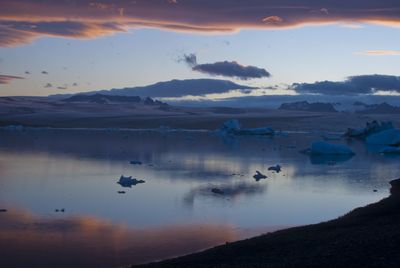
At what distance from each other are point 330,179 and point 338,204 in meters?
5.87

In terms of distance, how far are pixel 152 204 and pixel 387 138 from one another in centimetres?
3021

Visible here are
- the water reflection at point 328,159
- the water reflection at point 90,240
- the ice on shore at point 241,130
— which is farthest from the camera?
the ice on shore at point 241,130

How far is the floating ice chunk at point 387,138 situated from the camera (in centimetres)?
3953

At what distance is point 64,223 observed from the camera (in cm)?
1209

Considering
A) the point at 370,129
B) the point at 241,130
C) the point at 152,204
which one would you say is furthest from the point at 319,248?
the point at 241,130

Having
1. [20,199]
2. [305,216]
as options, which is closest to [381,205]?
[305,216]

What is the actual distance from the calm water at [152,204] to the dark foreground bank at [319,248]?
989 millimetres

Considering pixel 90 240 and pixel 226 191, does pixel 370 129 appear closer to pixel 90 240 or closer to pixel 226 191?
pixel 226 191

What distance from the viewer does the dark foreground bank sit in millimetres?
7234

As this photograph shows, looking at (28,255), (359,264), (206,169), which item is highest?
(206,169)

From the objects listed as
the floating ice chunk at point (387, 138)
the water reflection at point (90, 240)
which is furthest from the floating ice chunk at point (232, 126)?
the water reflection at point (90, 240)

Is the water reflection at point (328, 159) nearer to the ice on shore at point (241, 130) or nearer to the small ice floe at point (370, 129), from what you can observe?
the small ice floe at point (370, 129)

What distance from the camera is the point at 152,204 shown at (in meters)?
15.0

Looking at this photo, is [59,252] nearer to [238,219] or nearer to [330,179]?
[238,219]
